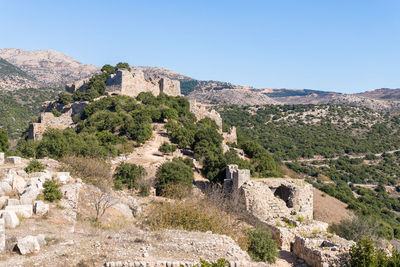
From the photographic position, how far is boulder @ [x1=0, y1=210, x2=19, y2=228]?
8.94 m

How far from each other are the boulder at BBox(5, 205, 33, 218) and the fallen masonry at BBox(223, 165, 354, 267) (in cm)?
903

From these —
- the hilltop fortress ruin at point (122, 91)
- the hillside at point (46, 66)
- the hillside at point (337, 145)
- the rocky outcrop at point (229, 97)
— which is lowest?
the hillside at point (337, 145)

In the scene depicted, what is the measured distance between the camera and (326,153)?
59.1 m

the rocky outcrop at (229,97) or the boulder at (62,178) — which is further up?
the rocky outcrop at (229,97)

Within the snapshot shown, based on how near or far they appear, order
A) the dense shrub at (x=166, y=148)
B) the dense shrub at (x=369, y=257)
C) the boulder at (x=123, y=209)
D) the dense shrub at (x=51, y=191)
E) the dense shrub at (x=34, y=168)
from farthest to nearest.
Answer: the dense shrub at (x=166, y=148), the dense shrub at (x=34, y=168), the boulder at (x=123, y=209), the dense shrub at (x=51, y=191), the dense shrub at (x=369, y=257)

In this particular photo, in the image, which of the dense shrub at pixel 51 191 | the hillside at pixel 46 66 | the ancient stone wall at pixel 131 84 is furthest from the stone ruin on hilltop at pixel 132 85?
the hillside at pixel 46 66

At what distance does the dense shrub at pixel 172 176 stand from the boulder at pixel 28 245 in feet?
42.0

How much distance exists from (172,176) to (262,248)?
1016 cm

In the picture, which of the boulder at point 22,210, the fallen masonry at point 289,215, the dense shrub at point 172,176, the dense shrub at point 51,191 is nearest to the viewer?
the boulder at point 22,210

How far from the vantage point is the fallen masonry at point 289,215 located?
1122cm

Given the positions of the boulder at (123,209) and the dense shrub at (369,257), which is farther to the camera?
the boulder at (123,209)

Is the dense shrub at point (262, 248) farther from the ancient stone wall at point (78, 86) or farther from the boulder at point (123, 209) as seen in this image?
the ancient stone wall at point (78, 86)

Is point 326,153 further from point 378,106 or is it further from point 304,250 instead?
point 378,106

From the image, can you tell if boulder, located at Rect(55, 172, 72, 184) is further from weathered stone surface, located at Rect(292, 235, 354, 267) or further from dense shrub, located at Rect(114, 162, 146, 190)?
weathered stone surface, located at Rect(292, 235, 354, 267)
